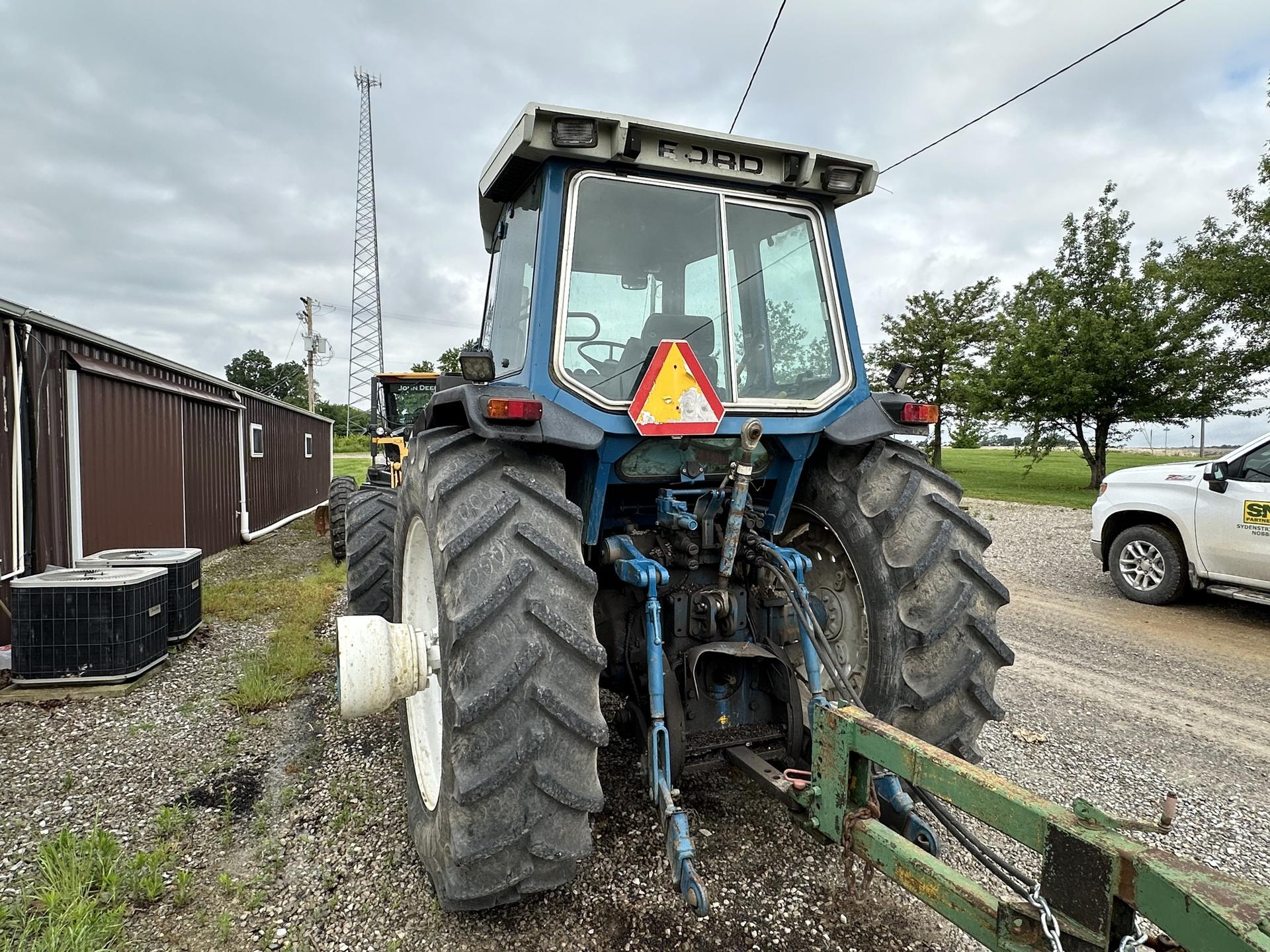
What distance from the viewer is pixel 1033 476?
2223 centimetres

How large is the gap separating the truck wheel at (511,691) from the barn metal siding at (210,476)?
8.12 metres

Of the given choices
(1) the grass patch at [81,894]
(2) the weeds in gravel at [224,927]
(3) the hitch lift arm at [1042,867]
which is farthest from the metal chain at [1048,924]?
(1) the grass patch at [81,894]

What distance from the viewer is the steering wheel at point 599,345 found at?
248 centimetres

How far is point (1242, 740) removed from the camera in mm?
3773

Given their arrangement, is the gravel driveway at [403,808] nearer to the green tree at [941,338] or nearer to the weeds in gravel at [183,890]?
the weeds in gravel at [183,890]

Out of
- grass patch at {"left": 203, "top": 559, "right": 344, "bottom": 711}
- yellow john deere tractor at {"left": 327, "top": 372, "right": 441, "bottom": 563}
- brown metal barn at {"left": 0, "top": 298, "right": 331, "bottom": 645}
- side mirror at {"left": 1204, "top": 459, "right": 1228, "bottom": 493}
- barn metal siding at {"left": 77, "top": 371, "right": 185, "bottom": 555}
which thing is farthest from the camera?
yellow john deere tractor at {"left": 327, "top": 372, "right": 441, "bottom": 563}

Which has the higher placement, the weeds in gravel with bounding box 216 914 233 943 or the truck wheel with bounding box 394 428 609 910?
the truck wheel with bounding box 394 428 609 910

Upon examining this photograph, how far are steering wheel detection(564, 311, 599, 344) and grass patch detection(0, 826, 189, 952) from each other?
228 centimetres

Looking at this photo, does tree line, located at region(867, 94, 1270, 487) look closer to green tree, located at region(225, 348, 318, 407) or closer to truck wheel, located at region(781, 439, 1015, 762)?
truck wheel, located at region(781, 439, 1015, 762)

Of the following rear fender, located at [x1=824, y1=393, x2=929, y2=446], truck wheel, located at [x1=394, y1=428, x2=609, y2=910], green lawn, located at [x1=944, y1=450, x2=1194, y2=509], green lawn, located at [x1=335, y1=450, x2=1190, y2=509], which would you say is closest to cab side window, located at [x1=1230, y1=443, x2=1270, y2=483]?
green lawn, located at [x1=335, y1=450, x2=1190, y2=509]

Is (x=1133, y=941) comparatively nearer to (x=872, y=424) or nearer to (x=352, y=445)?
(x=872, y=424)

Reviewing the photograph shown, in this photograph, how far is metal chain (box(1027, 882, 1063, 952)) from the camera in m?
1.24

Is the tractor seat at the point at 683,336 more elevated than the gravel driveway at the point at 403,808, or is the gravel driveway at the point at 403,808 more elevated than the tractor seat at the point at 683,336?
the tractor seat at the point at 683,336

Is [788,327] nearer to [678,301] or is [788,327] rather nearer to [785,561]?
[678,301]
